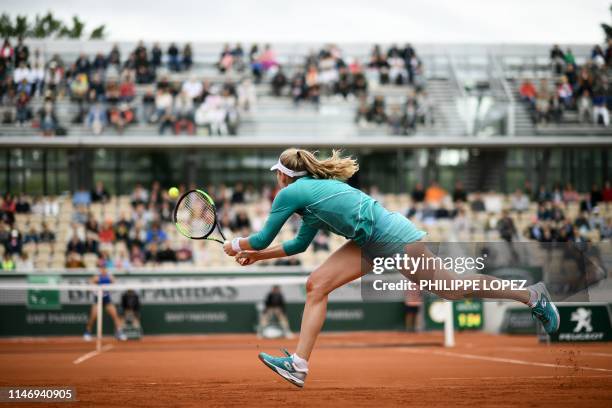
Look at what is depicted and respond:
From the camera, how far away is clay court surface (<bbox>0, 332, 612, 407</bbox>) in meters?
7.26

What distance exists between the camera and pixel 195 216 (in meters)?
8.64

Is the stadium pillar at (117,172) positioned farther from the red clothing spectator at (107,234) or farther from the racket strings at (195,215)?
the racket strings at (195,215)

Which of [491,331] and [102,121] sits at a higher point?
[102,121]

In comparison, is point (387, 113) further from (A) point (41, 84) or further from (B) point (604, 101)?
(A) point (41, 84)

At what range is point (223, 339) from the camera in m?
20.9

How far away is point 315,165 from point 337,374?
13.8ft

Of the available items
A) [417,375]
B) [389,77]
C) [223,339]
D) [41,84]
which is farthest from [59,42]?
[417,375]

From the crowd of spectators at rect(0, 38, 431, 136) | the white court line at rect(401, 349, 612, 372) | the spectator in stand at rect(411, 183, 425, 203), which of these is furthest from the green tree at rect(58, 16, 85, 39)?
the white court line at rect(401, 349, 612, 372)

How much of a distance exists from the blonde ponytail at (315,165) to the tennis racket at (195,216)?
45.6 inches

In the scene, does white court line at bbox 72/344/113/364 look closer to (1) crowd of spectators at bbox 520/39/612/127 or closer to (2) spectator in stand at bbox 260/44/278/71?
(2) spectator in stand at bbox 260/44/278/71

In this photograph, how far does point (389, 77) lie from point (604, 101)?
7024 millimetres

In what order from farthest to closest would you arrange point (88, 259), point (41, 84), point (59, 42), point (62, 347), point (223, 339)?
point (59, 42)
point (41, 84)
point (88, 259)
point (223, 339)
point (62, 347)

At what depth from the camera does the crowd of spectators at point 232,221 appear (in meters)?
22.8

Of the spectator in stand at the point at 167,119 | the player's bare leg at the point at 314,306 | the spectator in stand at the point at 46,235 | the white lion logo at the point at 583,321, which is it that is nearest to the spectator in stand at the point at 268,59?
the spectator in stand at the point at 167,119
